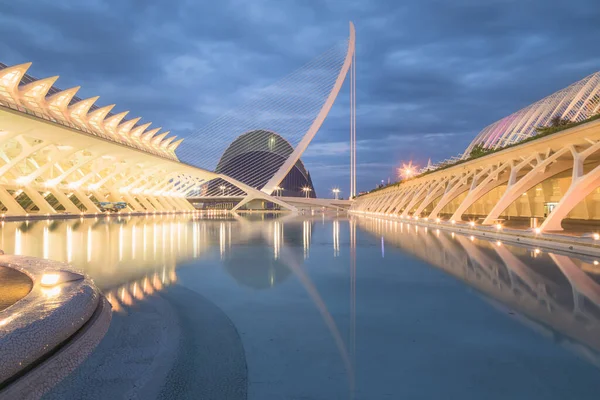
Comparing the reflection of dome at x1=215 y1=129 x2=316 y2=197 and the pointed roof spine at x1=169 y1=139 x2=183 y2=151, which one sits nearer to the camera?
the pointed roof spine at x1=169 y1=139 x2=183 y2=151

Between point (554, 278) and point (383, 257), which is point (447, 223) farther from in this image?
point (554, 278)

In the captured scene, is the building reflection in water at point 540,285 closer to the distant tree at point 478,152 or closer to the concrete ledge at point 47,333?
the concrete ledge at point 47,333

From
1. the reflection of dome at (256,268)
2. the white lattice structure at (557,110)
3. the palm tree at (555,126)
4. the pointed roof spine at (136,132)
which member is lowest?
the reflection of dome at (256,268)

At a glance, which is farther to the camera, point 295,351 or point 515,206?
point 515,206

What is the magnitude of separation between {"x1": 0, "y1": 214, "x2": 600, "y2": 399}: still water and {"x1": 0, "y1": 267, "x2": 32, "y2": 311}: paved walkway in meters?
0.89

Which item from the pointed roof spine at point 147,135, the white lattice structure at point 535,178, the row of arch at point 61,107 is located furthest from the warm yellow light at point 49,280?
the pointed roof spine at point 147,135

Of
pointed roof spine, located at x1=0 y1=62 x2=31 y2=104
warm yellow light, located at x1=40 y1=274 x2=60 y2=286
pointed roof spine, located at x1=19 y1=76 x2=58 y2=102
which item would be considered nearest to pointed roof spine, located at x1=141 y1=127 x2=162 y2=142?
pointed roof spine, located at x1=19 y1=76 x2=58 y2=102

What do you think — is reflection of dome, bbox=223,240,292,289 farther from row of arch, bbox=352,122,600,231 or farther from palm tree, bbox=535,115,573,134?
palm tree, bbox=535,115,573,134

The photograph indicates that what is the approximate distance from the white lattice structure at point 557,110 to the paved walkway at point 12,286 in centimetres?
2497

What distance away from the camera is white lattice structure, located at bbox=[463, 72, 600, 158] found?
30.5m

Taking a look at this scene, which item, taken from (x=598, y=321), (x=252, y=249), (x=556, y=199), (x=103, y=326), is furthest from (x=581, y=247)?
(x=556, y=199)

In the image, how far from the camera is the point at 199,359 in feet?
9.89

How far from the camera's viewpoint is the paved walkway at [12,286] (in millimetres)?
4332

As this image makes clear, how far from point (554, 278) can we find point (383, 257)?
329cm
